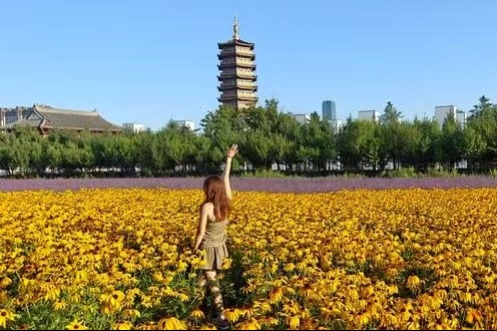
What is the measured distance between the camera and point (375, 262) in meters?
5.13

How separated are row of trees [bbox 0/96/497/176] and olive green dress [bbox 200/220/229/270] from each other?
1888 cm

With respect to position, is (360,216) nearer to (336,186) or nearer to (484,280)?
(484,280)

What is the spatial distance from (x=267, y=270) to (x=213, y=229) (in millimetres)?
560

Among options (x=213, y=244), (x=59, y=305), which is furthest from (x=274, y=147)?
(x=59, y=305)

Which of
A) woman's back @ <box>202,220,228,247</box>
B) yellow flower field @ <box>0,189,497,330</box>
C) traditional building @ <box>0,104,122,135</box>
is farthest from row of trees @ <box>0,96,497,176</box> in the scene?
woman's back @ <box>202,220,228,247</box>

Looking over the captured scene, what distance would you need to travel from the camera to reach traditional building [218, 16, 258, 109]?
189 feet

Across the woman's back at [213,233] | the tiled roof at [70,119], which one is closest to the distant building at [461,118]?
the woman's back at [213,233]

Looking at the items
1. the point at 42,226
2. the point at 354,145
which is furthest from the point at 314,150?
the point at 42,226

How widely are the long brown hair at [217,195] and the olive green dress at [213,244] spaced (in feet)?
0.30

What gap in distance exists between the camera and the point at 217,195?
493 centimetres

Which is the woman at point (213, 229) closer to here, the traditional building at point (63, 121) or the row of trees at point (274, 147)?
the row of trees at point (274, 147)

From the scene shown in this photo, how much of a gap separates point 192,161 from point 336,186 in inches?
620

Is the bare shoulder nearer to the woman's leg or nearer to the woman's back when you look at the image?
the woman's back

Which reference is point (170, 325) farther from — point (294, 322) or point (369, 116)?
point (369, 116)
